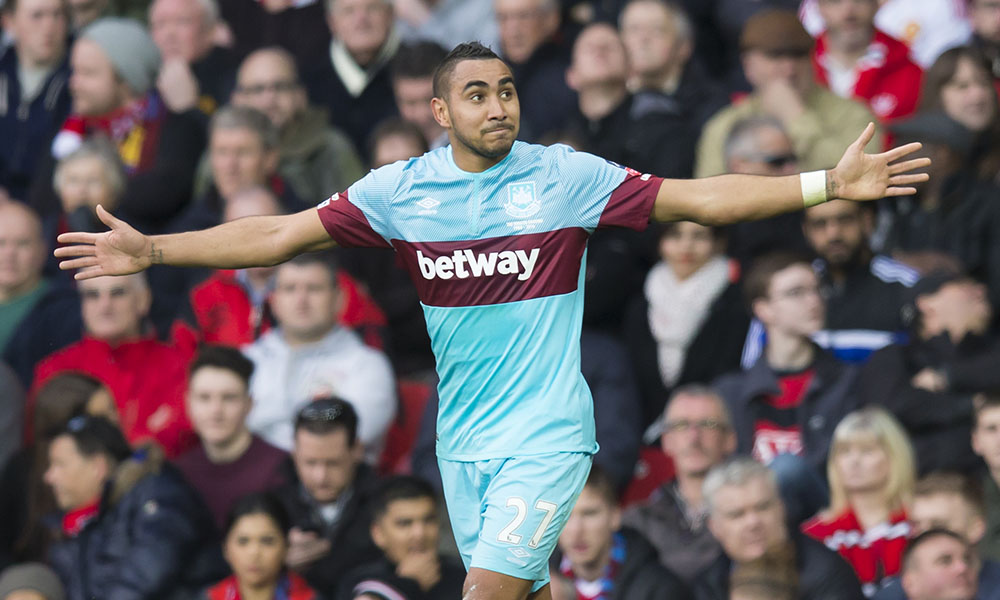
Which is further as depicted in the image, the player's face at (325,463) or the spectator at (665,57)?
the spectator at (665,57)

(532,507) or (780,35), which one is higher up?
(780,35)

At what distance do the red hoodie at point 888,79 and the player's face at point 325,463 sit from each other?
14.2 feet

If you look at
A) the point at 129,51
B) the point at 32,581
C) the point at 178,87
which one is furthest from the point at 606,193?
the point at 178,87

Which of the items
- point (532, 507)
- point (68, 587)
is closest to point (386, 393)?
Result: point (68, 587)

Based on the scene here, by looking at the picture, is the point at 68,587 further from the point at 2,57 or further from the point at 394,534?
the point at 2,57

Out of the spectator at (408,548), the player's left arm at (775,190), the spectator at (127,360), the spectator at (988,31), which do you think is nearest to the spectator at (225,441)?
the spectator at (127,360)

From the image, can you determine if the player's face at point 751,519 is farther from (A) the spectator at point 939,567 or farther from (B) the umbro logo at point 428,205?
(B) the umbro logo at point 428,205

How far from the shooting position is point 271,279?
1082 centimetres

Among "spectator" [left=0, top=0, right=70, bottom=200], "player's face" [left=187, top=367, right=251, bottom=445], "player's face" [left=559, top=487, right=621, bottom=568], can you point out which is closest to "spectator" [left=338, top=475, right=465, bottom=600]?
"player's face" [left=559, top=487, right=621, bottom=568]

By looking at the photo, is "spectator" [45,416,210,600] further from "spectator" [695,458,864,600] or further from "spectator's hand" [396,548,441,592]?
"spectator" [695,458,864,600]

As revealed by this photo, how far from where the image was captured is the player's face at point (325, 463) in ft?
31.7

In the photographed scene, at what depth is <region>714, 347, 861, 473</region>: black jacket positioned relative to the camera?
32.0ft

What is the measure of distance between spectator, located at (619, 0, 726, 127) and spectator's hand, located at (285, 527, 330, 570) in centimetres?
376

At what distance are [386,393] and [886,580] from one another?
287cm
